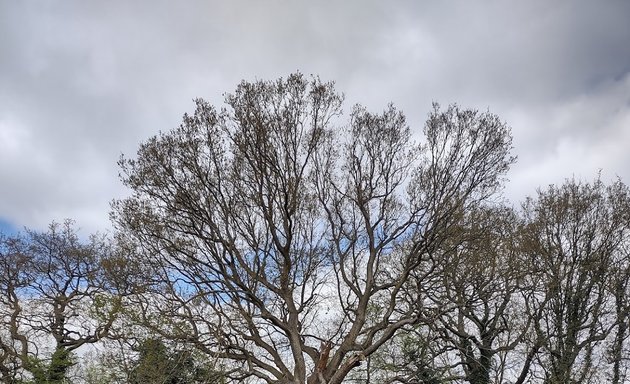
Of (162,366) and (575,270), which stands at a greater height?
(575,270)

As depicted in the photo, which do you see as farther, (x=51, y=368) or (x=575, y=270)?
(x=51, y=368)

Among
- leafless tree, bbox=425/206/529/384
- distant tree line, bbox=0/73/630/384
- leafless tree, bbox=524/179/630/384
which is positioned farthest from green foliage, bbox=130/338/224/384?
leafless tree, bbox=524/179/630/384

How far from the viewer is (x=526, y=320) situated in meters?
18.5

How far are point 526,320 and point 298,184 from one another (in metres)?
9.86

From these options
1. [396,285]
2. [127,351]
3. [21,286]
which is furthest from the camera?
[21,286]

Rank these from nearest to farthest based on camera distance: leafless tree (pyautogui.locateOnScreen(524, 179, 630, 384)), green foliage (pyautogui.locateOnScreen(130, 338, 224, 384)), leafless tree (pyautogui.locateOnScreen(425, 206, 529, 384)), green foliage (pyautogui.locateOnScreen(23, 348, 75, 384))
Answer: green foliage (pyautogui.locateOnScreen(130, 338, 224, 384))
leafless tree (pyautogui.locateOnScreen(425, 206, 529, 384))
leafless tree (pyautogui.locateOnScreen(524, 179, 630, 384))
green foliage (pyautogui.locateOnScreen(23, 348, 75, 384))

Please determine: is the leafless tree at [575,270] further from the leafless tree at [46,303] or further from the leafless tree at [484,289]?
the leafless tree at [46,303]

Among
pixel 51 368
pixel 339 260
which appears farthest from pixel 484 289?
pixel 51 368

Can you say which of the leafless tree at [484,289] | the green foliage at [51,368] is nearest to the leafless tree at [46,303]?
the green foliage at [51,368]

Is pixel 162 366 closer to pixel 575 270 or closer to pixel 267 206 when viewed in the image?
pixel 267 206

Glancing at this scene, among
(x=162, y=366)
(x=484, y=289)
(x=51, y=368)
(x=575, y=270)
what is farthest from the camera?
(x=51, y=368)

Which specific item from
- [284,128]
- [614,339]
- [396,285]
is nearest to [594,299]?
[614,339]

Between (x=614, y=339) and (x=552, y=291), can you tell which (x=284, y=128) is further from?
(x=614, y=339)

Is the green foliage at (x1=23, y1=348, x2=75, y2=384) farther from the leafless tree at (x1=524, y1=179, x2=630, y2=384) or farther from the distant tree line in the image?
the leafless tree at (x1=524, y1=179, x2=630, y2=384)
